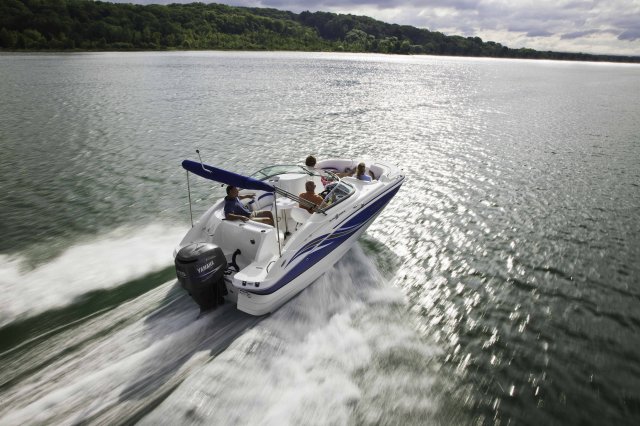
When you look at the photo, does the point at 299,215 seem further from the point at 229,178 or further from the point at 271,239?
the point at 229,178

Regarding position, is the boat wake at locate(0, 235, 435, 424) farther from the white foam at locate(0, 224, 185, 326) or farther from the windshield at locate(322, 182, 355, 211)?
the windshield at locate(322, 182, 355, 211)

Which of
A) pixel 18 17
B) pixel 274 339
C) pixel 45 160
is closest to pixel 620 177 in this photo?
pixel 274 339

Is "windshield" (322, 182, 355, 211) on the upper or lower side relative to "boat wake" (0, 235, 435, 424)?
upper

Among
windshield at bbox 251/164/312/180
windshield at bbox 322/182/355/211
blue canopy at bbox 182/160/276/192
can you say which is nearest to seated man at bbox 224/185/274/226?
blue canopy at bbox 182/160/276/192

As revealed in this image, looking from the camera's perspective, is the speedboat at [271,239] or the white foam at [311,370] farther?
the speedboat at [271,239]

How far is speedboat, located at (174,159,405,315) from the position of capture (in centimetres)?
673

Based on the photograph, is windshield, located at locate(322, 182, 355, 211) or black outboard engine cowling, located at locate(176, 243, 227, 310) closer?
black outboard engine cowling, located at locate(176, 243, 227, 310)

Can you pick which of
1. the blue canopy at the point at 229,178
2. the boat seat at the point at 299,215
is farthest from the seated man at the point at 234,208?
the blue canopy at the point at 229,178

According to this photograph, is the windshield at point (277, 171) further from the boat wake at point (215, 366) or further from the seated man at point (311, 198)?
the boat wake at point (215, 366)

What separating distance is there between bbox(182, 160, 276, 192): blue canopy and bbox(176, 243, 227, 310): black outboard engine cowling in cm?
118

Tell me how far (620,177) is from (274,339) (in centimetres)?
1543

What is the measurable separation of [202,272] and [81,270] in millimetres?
3782

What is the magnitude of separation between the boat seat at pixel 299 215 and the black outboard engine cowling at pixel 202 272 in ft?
6.43

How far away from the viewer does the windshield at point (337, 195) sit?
27.4ft
